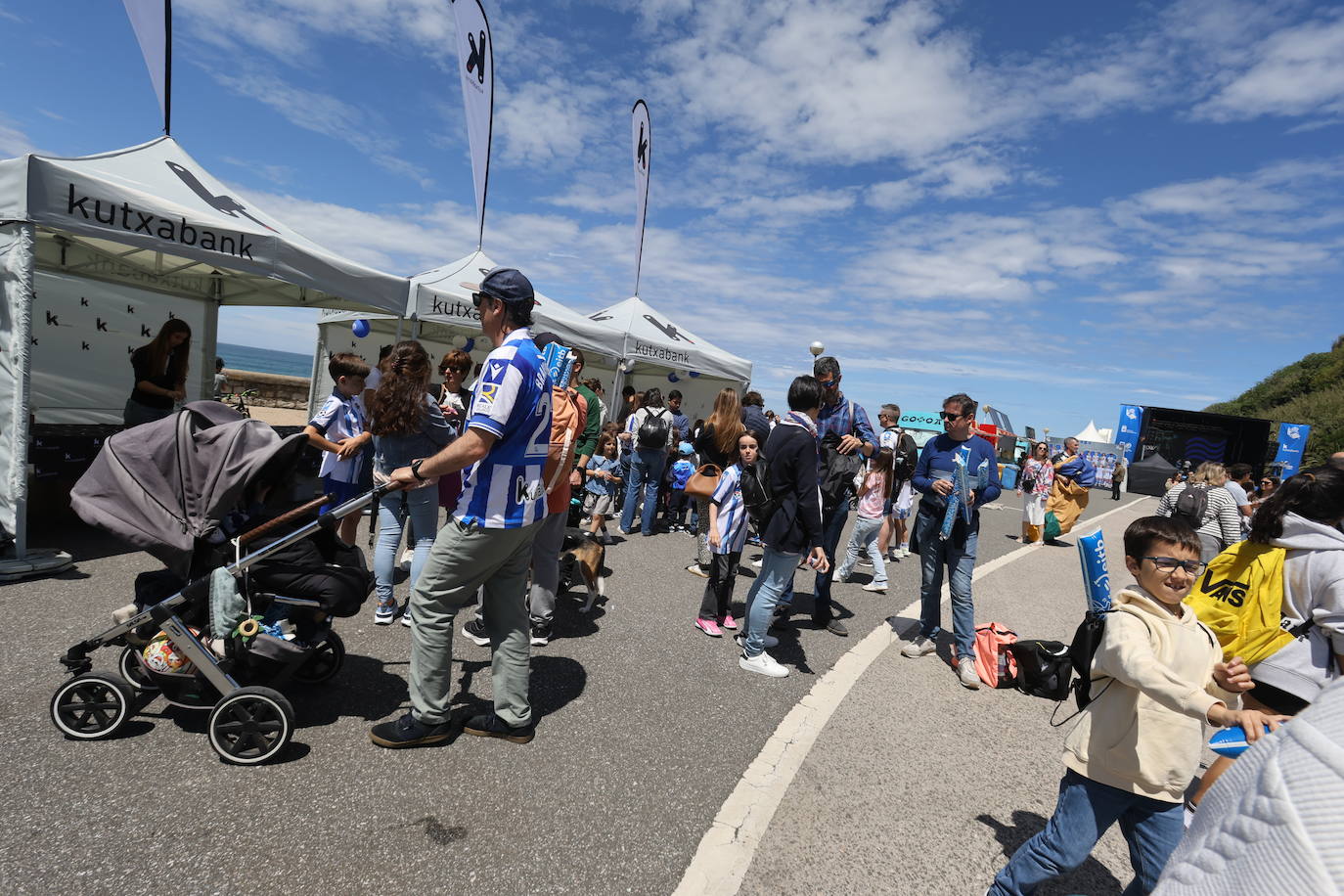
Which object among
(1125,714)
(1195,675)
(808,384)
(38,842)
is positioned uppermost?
(808,384)

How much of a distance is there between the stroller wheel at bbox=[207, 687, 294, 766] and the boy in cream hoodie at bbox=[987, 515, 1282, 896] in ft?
9.18

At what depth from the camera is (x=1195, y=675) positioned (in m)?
1.99

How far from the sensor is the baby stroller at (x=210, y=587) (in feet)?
9.01

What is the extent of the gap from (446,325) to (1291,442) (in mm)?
37498

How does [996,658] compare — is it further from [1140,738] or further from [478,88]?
[478,88]

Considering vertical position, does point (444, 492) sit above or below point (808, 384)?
below

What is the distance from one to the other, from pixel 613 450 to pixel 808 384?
13.5 feet

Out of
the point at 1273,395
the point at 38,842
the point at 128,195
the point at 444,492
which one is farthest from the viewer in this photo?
the point at 1273,395

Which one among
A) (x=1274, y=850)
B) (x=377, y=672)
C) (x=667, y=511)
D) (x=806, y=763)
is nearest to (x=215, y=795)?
(x=377, y=672)

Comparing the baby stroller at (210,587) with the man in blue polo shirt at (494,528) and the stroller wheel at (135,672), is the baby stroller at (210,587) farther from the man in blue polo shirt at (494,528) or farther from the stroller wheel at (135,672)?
the man in blue polo shirt at (494,528)

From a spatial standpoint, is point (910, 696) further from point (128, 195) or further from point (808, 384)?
point (128, 195)

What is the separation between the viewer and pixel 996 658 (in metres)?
2.47

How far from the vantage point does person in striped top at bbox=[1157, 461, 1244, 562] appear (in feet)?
18.2

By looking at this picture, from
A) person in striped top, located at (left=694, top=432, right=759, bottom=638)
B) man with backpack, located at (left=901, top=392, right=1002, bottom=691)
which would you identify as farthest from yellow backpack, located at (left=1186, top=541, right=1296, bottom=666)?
person in striped top, located at (left=694, top=432, right=759, bottom=638)
